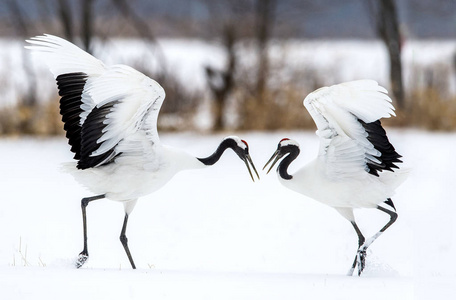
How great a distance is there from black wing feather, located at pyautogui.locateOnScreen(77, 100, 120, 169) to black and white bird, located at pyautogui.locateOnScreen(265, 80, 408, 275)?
4.51 feet

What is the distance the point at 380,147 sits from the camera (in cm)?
530

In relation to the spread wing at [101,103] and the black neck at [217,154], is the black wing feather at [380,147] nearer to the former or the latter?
the black neck at [217,154]

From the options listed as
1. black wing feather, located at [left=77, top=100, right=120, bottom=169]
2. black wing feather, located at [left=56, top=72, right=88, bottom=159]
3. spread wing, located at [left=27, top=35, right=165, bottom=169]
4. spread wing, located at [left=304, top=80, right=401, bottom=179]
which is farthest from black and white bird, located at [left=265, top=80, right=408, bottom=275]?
black wing feather, located at [left=56, top=72, right=88, bottom=159]

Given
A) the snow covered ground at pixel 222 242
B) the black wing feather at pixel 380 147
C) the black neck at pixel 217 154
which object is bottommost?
the snow covered ground at pixel 222 242

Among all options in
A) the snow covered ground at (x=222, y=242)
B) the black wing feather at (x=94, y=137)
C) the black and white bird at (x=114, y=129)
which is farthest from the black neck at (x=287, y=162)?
the black wing feather at (x=94, y=137)

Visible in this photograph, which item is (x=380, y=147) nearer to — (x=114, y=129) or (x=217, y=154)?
(x=217, y=154)

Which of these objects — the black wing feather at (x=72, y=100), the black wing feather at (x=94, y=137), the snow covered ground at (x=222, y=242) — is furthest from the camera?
the black wing feather at (x=72, y=100)

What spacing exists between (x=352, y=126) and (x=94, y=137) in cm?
192

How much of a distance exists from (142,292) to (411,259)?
3.41m

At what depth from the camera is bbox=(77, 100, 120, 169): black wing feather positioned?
17.1ft

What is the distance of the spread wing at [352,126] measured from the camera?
16.5ft

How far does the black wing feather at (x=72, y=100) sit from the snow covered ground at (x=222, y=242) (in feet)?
1.17

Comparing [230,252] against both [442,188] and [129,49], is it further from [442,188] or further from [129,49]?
[129,49]

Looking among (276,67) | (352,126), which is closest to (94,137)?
(352,126)
